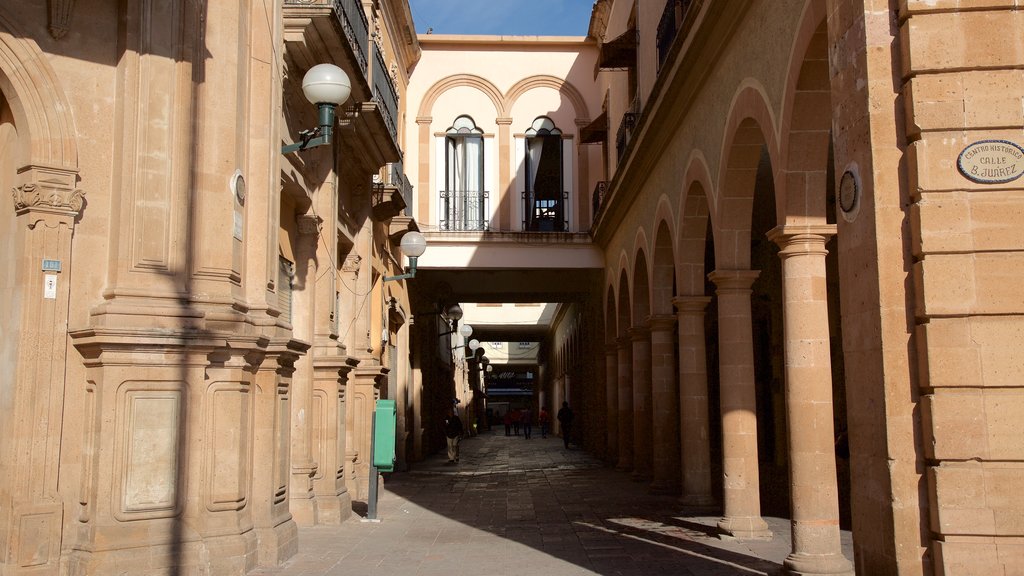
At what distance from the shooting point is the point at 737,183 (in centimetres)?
1188

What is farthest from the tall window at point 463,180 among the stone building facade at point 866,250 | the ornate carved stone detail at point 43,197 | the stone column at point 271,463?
the ornate carved stone detail at point 43,197

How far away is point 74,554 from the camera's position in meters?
7.82

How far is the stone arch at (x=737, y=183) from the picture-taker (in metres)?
11.2

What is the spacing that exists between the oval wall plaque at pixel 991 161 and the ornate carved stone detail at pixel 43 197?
6.72m

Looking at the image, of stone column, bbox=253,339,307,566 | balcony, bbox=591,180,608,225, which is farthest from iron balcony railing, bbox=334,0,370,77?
balcony, bbox=591,180,608,225

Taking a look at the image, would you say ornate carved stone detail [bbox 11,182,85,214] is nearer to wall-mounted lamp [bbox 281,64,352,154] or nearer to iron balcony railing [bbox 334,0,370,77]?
wall-mounted lamp [bbox 281,64,352,154]

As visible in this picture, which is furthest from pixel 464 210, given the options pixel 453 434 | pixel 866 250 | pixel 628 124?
pixel 866 250

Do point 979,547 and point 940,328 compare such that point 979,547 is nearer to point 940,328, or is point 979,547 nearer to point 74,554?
point 940,328

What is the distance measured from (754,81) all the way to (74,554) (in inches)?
312

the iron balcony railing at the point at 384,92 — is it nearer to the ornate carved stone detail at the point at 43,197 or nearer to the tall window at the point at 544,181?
the tall window at the point at 544,181

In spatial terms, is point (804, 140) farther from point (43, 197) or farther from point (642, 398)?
point (642, 398)

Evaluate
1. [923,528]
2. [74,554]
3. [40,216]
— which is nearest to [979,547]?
[923,528]

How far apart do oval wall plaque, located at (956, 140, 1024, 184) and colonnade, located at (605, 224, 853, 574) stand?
3122mm

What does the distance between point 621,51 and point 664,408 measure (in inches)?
302
